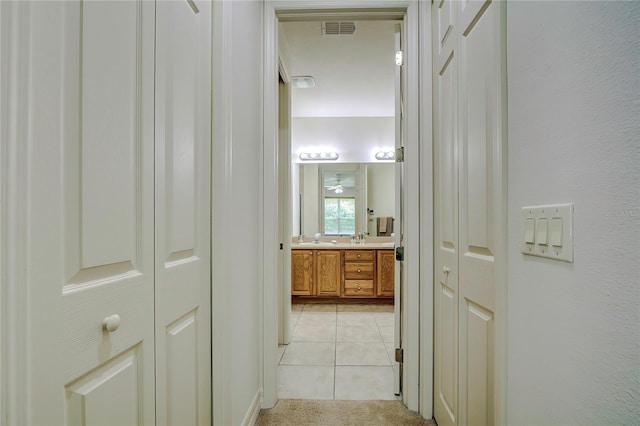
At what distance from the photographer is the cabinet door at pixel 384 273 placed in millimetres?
3849

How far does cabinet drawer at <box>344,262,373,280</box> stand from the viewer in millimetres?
3877

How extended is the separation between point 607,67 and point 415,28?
142cm

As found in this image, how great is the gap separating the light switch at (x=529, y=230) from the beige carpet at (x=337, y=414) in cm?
135

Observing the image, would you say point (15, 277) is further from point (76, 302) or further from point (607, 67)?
point (607, 67)

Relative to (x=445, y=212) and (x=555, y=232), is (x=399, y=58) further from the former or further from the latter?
(x=555, y=232)

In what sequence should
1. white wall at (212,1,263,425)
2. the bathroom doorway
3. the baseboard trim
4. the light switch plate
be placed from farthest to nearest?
the bathroom doorway
the baseboard trim
white wall at (212,1,263,425)
the light switch plate

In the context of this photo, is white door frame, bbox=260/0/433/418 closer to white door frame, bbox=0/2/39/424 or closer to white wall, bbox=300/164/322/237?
white door frame, bbox=0/2/39/424

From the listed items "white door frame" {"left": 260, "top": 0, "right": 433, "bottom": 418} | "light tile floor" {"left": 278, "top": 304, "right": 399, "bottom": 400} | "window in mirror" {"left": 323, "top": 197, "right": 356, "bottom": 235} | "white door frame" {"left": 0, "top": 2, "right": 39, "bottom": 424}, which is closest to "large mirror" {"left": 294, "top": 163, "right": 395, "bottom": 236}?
"window in mirror" {"left": 323, "top": 197, "right": 356, "bottom": 235}

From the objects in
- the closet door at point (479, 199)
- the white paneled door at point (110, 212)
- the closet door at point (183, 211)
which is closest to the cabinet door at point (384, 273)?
the closet door at point (479, 199)

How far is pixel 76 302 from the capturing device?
0.61 m

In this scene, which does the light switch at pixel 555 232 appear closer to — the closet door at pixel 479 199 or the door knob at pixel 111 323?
the closet door at pixel 479 199

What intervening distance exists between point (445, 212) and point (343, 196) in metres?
2.88

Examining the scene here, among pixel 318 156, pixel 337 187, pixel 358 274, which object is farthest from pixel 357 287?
pixel 318 156

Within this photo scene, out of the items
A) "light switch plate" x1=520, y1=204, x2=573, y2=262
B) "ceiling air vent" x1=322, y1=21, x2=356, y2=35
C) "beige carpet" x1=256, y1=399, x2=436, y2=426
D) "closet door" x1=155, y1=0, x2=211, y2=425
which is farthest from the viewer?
"ceiling air vent" x1=322, y1=21, x2=356, y2=35
